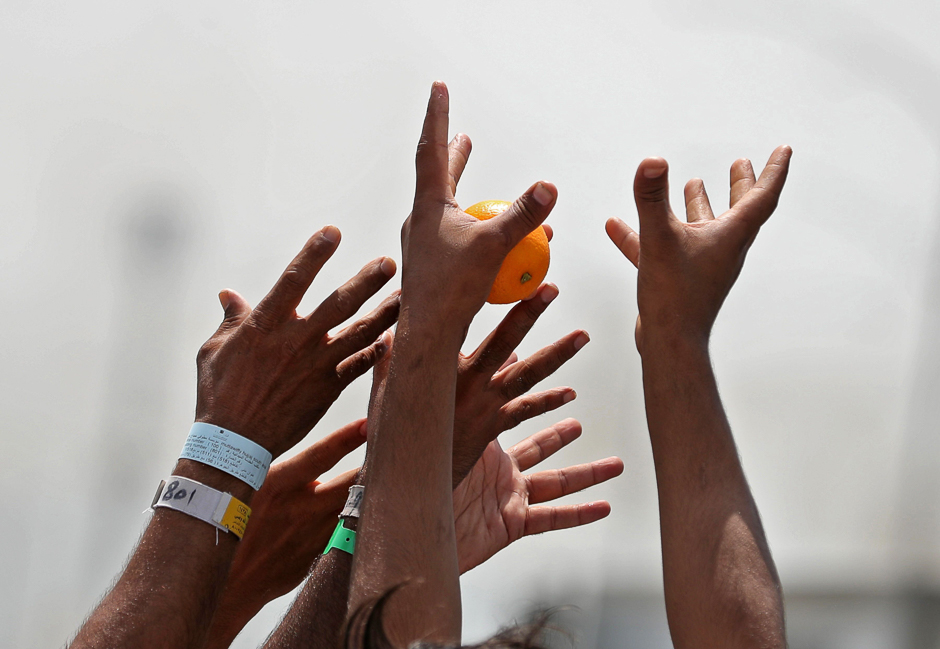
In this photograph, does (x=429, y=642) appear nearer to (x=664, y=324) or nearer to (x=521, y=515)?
(x=664, y=324)

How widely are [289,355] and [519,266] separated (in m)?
0.77

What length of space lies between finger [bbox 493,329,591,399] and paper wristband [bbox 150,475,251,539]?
91cm

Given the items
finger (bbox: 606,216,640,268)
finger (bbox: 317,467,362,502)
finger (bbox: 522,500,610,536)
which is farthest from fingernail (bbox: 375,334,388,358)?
finger (bbox: 522,500,610,536)

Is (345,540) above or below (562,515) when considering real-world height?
below

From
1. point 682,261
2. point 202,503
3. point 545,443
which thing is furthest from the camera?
point 545,443

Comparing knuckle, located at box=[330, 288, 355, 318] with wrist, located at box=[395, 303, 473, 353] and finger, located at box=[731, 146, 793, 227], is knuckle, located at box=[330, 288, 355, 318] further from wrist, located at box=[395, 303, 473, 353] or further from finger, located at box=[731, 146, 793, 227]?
finger, located at box=[731, 146, 793, 227]

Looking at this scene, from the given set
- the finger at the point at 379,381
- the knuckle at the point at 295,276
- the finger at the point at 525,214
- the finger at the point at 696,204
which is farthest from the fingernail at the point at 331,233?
the finger at the point at 696,204

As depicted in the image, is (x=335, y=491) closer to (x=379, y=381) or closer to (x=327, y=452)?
(x=327, y=452)

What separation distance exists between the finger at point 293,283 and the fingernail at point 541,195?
771 millimetres

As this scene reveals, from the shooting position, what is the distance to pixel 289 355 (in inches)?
93.7

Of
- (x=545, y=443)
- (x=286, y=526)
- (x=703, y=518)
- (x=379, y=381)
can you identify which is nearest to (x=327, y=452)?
(x=286, y=526)

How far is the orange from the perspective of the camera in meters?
2.39

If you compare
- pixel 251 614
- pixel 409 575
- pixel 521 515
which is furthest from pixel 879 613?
pixel 409 575

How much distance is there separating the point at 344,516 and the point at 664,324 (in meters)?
1.06
